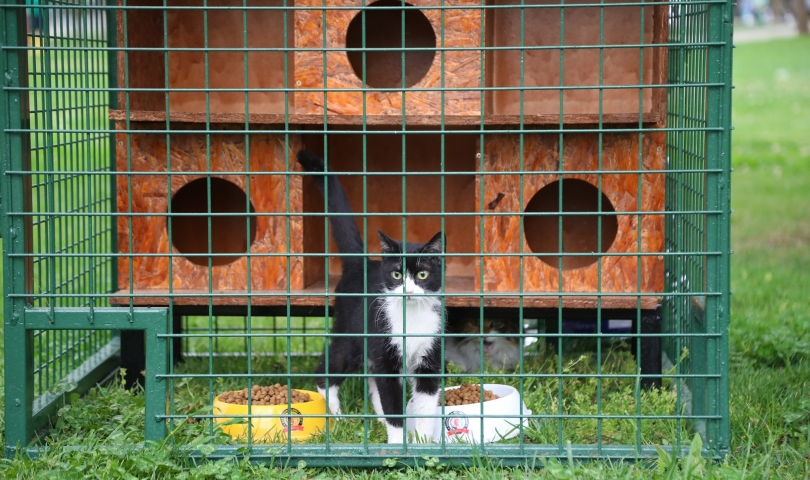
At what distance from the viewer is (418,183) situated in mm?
4160

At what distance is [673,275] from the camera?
11.9 feet

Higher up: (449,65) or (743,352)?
(449,65)

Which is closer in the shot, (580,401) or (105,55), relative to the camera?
(580,401)

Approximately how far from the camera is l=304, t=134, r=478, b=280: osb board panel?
4.09m

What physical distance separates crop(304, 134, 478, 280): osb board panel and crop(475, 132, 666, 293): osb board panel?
0.59 m

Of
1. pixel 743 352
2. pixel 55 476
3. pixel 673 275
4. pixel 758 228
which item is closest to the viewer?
pixel 55 476

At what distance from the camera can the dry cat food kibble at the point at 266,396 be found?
10.5 feet

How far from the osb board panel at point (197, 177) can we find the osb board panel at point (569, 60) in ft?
3.18

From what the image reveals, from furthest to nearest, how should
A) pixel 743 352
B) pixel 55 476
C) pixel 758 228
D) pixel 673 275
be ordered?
pixel 758 228
pixel 743 352
pixel 673 275
pixel 55 476

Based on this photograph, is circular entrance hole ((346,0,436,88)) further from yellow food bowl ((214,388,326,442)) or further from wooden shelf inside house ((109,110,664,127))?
yellow food bowl ((214,388,326,442))

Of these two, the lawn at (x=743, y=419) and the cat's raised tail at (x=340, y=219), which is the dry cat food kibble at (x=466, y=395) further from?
the cat's raised tail at (x=340, y=219)

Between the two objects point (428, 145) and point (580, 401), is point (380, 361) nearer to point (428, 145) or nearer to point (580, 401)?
point (580, 401)

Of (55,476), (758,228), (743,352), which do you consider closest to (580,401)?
(743,352)

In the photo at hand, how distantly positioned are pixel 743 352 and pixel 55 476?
2.88 m
